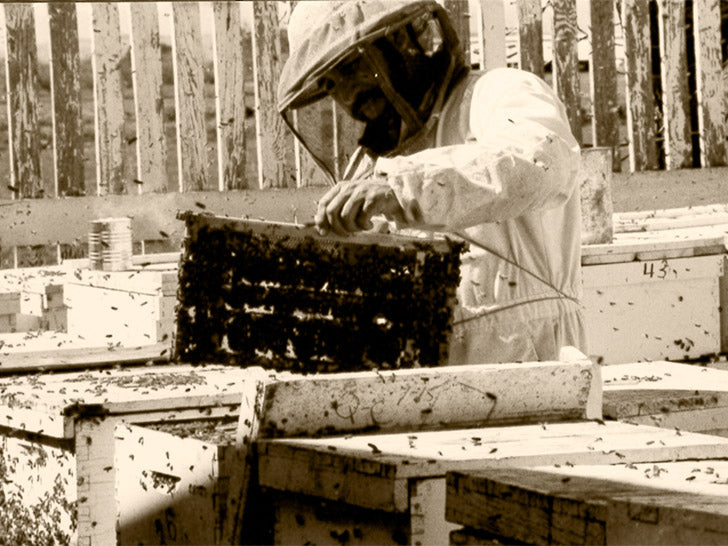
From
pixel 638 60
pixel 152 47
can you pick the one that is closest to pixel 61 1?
pixel 152 47

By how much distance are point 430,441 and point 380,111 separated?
45.3 inches

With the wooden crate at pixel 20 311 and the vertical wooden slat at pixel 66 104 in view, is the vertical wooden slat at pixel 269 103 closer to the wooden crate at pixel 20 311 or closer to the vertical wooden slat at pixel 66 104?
the vertical wooden slat at pixel 66 104

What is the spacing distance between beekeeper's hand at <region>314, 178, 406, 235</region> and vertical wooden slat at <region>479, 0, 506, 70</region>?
3.79 m

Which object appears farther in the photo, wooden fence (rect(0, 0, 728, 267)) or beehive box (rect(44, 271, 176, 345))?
wooden fence (rect(0, 0, 728, 267))

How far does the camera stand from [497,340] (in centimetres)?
346

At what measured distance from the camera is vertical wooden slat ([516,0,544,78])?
6.77 metres

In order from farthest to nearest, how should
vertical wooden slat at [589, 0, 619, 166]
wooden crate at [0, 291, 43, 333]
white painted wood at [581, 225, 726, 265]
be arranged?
vertical wooden slat at [589, 0, 619, 166], wooden crate at [0, 291, 43, 333], white painted wood at [581, 225, 726, 265]

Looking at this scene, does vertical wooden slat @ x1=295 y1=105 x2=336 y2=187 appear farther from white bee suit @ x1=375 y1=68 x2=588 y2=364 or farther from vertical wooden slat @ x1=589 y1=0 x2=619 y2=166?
white bee suit @ x1=375 y1=68 x2=588 y2=364

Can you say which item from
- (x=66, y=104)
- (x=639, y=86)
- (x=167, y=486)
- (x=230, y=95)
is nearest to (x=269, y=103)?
(x=230, y=95)

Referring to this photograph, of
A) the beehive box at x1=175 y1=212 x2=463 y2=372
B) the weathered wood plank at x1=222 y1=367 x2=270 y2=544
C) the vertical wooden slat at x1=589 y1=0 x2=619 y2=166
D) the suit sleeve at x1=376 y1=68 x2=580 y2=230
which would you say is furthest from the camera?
the vertical wooden slat at x1=589 y1=0 x2=619 y2=166

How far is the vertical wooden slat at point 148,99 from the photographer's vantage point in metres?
6.45

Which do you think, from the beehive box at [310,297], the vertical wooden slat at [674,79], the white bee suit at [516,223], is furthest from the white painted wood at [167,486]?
the vertical wooden slat at [674,79]

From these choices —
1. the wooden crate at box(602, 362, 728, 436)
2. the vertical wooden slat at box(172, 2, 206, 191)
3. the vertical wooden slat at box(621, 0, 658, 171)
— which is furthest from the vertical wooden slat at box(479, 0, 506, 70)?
the wooden crate at box(602, 362, 728, 436)

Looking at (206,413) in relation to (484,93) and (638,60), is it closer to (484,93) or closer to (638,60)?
(484,93)
